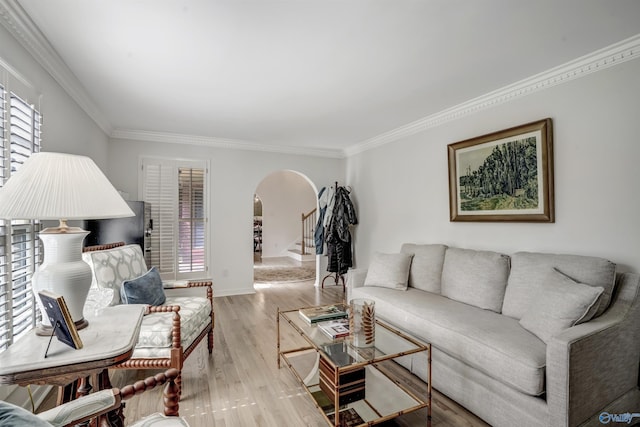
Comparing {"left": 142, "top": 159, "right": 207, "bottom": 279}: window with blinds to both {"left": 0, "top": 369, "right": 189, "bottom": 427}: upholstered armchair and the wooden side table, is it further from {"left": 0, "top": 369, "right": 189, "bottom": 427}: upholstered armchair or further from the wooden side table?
{"left": 0, "top": 369, "right": 189, "bottom": 427}: upholstered armchair

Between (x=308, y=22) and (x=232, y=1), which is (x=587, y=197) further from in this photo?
(x=232, y=1)

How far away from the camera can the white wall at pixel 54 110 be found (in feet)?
5.82

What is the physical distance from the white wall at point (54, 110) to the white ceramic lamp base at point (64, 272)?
1.09 m

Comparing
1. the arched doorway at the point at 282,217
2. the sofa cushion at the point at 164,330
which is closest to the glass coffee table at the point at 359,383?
the sofa cushion at the point at 164,330

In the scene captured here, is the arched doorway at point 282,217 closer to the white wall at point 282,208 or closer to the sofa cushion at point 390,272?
the white wall at point 282,208

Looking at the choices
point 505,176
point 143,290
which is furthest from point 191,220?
point 505,176

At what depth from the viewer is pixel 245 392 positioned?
2188 mm

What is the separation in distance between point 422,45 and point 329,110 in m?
1.42

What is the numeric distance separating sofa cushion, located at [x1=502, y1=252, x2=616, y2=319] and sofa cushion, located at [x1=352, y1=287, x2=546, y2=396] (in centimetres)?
16

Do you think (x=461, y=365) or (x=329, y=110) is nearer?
(x=461, y=365)

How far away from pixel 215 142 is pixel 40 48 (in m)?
2.62

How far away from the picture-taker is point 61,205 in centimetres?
124

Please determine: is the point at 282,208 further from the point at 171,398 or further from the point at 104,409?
the point at 104,409

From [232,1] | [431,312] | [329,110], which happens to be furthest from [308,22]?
[431,312]
